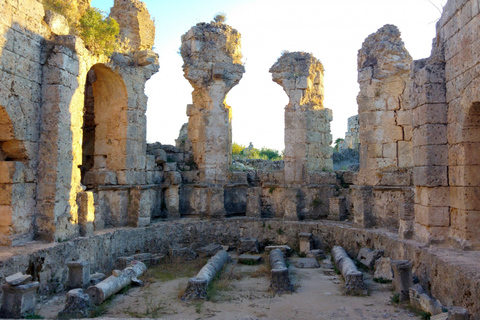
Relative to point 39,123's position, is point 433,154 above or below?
below

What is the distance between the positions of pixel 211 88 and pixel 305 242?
542 centimetres

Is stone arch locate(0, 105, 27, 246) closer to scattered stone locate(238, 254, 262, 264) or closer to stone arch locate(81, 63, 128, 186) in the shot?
stone arch locate(81, 63, 128, 186)

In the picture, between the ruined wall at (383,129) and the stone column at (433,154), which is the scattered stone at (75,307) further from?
the ruined wall at (383,129)

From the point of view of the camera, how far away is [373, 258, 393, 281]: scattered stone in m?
8.17

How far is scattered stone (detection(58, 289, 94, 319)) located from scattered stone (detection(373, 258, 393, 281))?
5476mm

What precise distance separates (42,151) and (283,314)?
551 cm

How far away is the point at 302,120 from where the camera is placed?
40.9 feet

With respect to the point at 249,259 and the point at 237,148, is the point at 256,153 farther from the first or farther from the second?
the point at 249,259

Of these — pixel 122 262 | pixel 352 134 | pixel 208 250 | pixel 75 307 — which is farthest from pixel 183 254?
pixel 352 134

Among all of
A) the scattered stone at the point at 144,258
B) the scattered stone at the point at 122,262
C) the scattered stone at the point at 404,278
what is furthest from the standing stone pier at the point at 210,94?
the scattered stone at the point at 404,278

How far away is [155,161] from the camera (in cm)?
1231

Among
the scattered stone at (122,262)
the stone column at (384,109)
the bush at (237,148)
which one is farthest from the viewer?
the bush at (237,148)

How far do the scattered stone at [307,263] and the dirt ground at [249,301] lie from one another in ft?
1.68

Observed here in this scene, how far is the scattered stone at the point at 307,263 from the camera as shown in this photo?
9.71 m
